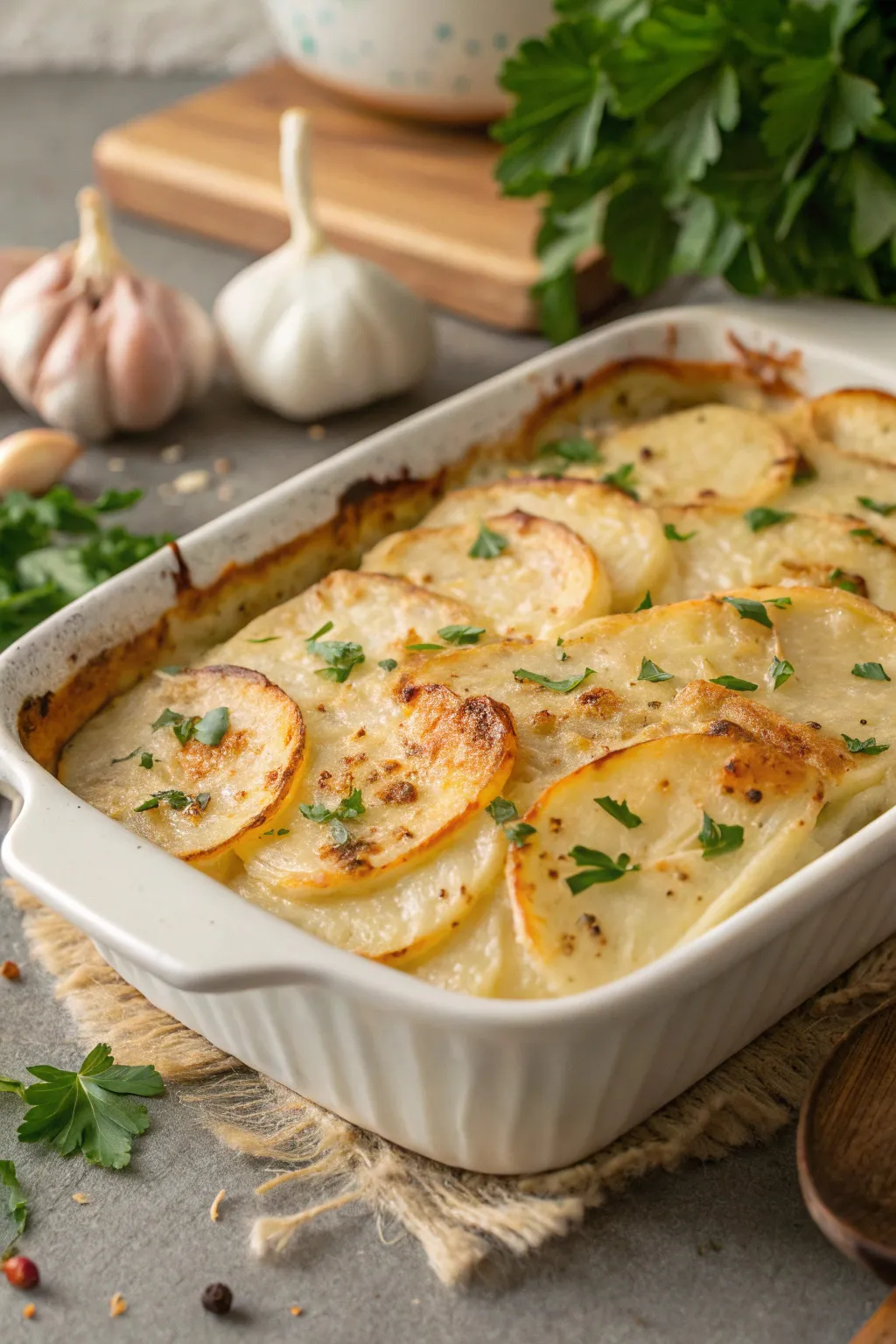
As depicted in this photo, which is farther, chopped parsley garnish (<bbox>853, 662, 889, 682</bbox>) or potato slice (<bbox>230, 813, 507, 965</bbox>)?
chopped parsley garnish (<bbox>853, 662, 889, 682</bbox>)

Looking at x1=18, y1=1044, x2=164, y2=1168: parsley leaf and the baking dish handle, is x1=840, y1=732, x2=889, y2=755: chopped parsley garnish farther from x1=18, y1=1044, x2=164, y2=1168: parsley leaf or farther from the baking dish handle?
x1=18, y1=1044, x2=164, y2=1168: parsley leaf

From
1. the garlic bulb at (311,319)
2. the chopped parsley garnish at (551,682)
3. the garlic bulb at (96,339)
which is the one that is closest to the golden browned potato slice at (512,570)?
the chopped parsley garnish at (551,682)

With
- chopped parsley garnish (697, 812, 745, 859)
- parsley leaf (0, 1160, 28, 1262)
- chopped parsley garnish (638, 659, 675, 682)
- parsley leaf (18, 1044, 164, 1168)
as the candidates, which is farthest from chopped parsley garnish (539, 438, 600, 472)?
parsley leaf (0, 1160, 28, 1262)

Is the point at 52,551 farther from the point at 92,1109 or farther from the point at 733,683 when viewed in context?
the point at 733,683

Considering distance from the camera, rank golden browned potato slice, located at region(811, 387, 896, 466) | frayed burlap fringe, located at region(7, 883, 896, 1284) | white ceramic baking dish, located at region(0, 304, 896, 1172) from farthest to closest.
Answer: golden browned potato slice, located at region(811, 387, 896, 466), frayed burlap fringe, located at region(7, 883, 896, 1284), white ceramic baking dish, located at region(0, 304, 896, 1172)

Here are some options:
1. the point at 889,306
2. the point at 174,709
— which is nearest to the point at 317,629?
the point at 174,709

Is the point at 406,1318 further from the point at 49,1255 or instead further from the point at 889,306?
the point at 889,306
